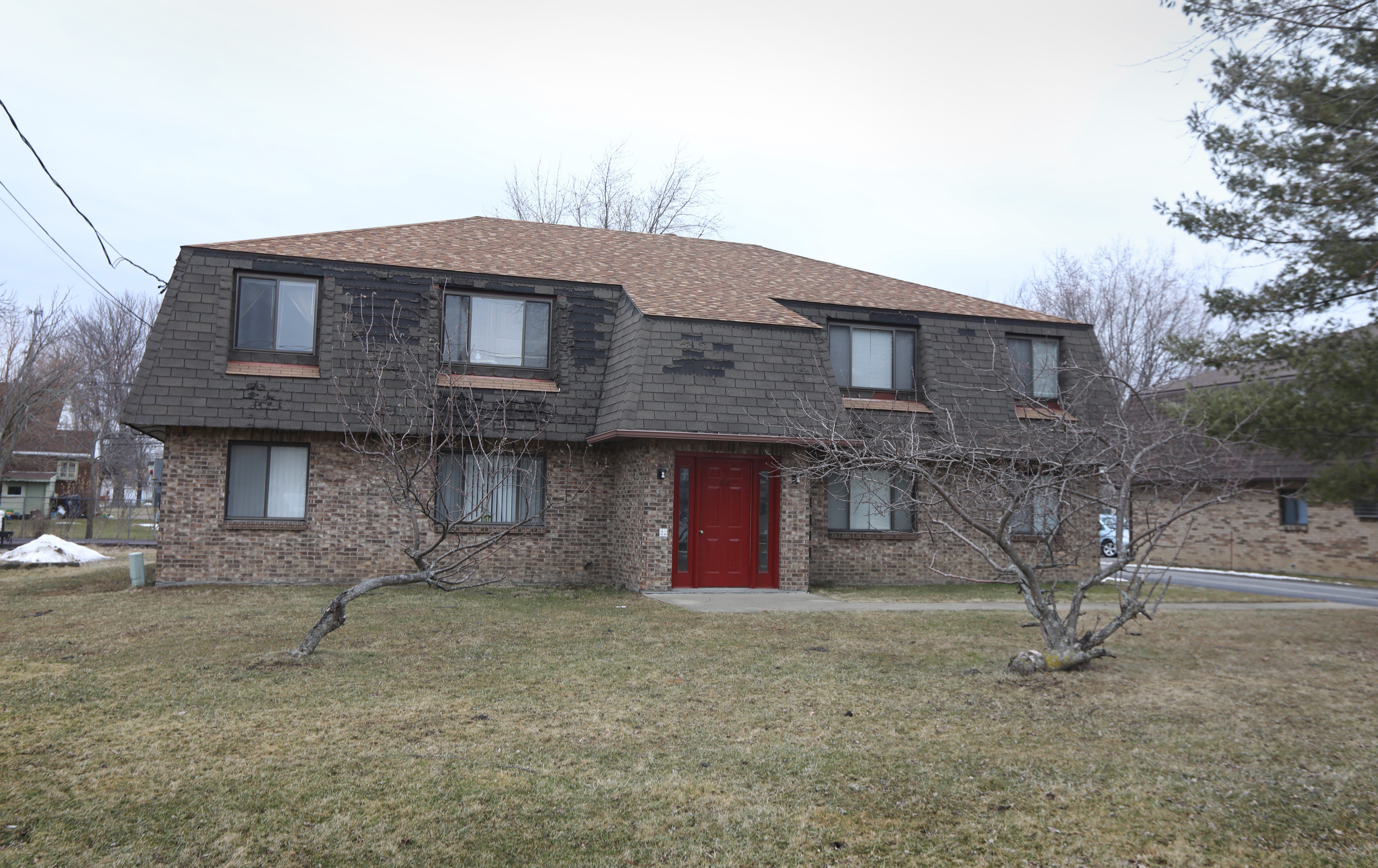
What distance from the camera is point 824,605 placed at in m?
13.6

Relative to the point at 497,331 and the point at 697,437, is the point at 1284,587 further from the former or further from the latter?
the point at 497,331

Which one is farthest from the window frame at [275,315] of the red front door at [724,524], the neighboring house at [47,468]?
the neighboring house at [47,468]

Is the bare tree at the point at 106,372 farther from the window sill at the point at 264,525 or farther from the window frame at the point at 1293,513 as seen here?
the window frame at the point at 1293,513

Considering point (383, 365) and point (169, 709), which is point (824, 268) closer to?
point (383, 365)

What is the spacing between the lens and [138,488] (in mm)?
41438

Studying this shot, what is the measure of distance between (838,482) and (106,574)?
44.2ft

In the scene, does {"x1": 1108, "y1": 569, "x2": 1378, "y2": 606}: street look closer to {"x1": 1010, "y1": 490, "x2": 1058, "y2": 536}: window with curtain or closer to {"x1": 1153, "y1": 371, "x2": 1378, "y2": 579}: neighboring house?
{"x1": 1153, "y1": 371, "x2": 1378, "y2": 579}: neighboring house

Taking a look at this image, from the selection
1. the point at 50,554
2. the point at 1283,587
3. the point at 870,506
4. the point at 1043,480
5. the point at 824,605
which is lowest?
the point at 1283,587

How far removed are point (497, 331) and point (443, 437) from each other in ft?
8.05

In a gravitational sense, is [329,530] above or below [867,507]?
below

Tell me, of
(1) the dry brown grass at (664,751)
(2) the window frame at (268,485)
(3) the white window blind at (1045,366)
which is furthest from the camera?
(3) the white window blind at (1045,366)

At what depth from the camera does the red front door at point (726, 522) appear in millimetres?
14930

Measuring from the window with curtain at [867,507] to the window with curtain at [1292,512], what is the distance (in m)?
14.4

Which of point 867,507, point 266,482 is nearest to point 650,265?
point 867,507
